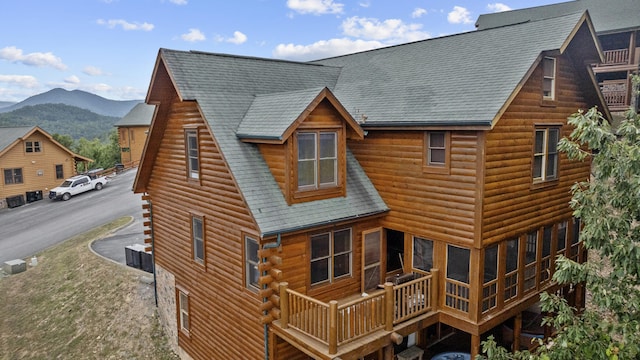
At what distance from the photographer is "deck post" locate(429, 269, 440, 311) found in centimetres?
1159

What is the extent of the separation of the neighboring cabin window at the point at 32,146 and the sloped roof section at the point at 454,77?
38.0 m

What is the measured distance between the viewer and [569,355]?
7.82 meters

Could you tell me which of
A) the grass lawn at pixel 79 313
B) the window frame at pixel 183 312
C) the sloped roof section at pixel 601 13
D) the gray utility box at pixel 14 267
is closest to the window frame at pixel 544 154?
the window frame at pixel 183 312

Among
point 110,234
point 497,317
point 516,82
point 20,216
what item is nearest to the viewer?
point 516,82

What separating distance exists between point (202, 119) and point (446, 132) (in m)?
6.59

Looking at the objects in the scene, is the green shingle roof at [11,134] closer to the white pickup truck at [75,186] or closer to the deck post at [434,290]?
the white pickup truck at [75,186]

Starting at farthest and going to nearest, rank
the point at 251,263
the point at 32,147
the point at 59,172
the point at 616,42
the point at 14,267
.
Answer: the point at 59,172
the point at 32,147
the point at 616,42
the point at 14,267
the point at 251,263

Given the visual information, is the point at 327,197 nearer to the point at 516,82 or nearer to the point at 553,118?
the point at 516,82

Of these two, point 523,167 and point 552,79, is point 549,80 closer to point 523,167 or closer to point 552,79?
point 552,79

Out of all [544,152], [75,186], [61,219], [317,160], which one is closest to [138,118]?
[75,186]

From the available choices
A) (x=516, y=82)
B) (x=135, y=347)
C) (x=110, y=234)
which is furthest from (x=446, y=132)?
(x=110, y=234)

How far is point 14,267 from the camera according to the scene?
2544 cm

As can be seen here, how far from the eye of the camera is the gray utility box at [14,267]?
25.4 m

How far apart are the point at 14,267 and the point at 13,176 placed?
19.3 m
